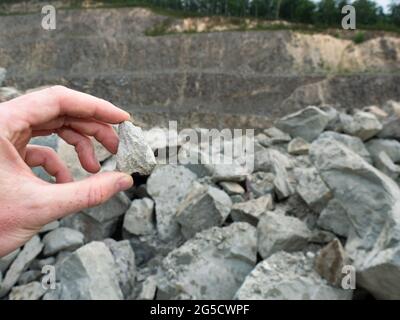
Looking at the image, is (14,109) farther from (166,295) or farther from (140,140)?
(166,295)

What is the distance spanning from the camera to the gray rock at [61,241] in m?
5.09

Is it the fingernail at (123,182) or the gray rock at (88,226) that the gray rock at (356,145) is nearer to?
the gray rock at (88,226)

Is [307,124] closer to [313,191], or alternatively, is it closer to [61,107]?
[313,191]

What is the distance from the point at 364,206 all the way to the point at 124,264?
9.14 feet

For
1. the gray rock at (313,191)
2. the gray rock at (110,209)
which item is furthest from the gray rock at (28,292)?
the gray rock at (313,191)

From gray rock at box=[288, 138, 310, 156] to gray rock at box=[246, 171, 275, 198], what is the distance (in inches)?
67.8

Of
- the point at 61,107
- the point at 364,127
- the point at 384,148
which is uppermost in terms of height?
the point at 61,107

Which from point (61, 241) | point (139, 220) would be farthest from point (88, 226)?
point (139, 220)

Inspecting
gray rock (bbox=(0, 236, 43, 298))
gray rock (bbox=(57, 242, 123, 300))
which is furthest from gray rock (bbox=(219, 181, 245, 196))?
gray rock (bbox=(0, 236, 43, 298))

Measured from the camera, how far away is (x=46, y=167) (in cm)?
252

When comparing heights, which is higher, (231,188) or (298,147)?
(298,147)

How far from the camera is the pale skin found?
180 cm

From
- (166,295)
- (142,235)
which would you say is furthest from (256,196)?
(166,295)

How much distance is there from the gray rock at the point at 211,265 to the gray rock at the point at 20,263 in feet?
5.33
